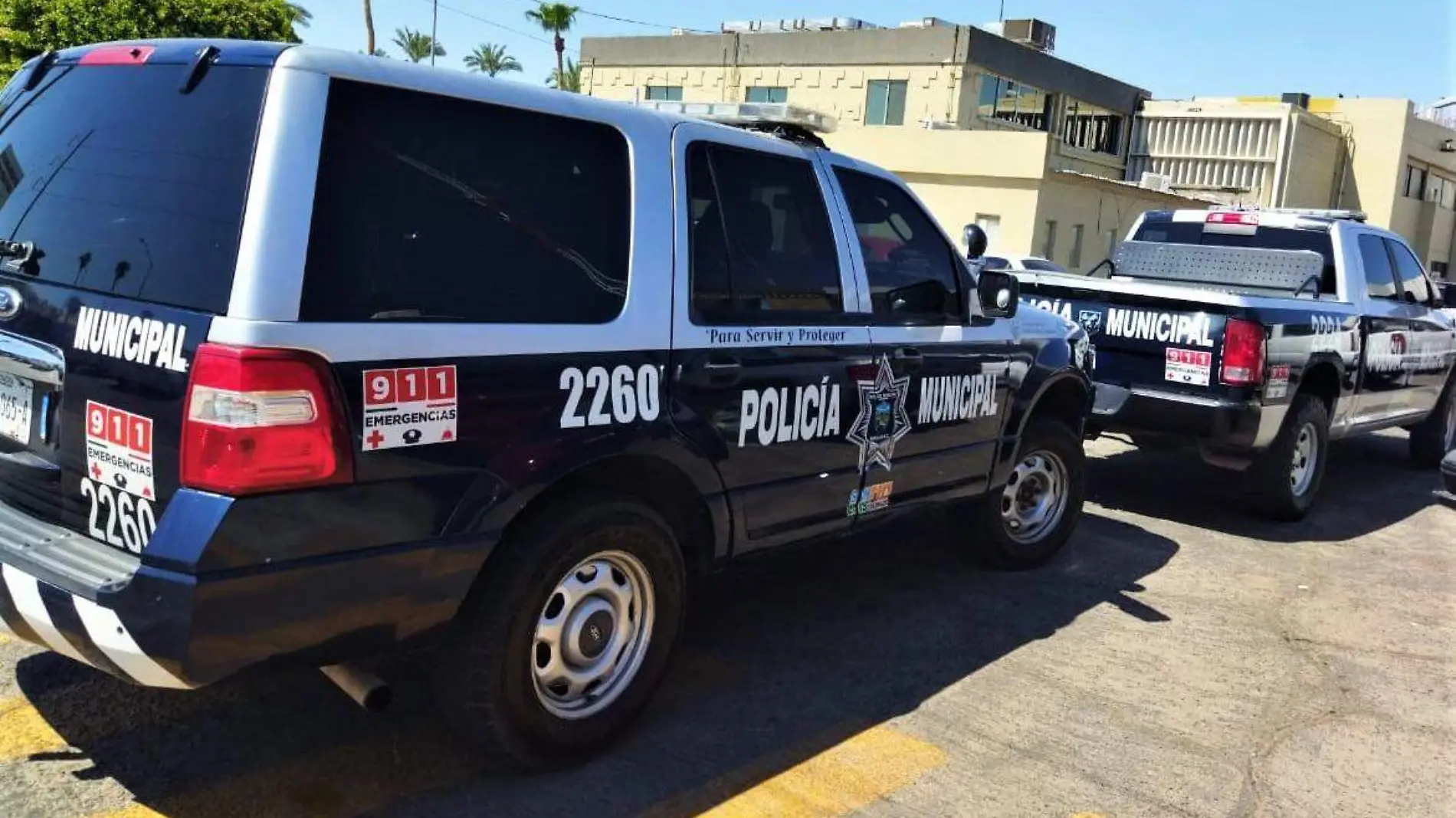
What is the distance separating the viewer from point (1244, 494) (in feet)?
24.3

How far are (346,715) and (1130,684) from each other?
9.65ft

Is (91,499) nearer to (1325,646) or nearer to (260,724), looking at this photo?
(260,724)

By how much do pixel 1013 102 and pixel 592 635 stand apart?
3959 centimetres

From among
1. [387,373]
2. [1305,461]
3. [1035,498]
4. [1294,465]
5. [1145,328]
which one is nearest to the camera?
[387,373]

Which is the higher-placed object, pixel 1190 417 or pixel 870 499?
pixel 1190 417

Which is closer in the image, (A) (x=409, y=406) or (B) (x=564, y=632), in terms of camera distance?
(A) (x=409, y=406)

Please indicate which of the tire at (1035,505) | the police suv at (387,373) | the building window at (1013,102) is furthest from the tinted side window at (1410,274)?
the building window at (1013,102)

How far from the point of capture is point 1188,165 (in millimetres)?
40062

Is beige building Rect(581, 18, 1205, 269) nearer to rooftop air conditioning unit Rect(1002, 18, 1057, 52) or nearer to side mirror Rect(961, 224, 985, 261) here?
rooftop air conditioning unit Rect(1002, 18, 1057, 52)

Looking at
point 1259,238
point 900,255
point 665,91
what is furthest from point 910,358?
point 665,91

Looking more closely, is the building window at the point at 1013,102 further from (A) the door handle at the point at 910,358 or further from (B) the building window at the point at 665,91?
(A) the door handle at the point at 910,358

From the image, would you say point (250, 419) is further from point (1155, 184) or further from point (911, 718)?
point (1155, 184)

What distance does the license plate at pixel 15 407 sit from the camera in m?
3.01

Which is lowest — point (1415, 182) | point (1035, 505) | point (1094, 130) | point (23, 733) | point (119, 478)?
point (23, 733)
